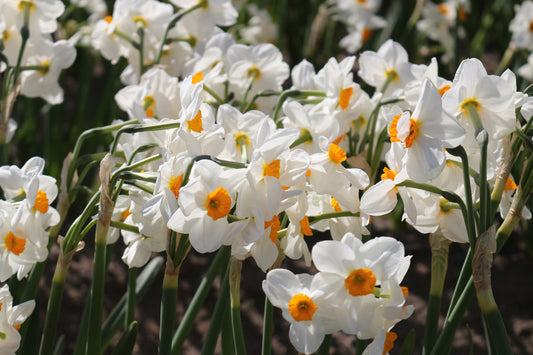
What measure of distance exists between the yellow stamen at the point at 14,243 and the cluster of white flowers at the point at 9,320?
0.08 m

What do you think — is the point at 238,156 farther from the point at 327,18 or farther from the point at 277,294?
the point at 327,18

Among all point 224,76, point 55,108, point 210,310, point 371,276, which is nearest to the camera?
point 371,276

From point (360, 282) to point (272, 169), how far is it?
212mm

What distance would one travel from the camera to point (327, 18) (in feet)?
12.8

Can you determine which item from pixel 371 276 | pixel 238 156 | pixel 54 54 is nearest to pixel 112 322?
pixel 238 156

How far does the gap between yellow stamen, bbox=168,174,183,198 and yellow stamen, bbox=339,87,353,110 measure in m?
0.55

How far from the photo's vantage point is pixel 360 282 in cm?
95

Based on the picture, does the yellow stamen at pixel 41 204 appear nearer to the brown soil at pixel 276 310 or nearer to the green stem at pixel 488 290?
the green stem at pixel 488 290

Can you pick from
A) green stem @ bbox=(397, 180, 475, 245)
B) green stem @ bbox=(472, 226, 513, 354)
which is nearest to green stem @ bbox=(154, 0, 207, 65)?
green stem @ bbox=(397, 180, 475, 245)

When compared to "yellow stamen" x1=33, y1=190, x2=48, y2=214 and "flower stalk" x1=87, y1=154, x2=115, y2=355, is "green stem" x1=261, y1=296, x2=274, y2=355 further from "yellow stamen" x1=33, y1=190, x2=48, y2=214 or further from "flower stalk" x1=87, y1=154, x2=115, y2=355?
"yellow stamen" x1=33, y1=190, x2=48, y2=214

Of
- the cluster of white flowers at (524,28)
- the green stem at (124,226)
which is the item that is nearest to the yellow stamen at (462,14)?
the cluster of white flowers at (524,28)

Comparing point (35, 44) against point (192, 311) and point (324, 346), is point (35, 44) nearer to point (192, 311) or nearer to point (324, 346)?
point (192, 311)

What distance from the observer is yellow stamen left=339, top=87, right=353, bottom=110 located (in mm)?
1421

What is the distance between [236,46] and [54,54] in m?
0.54
